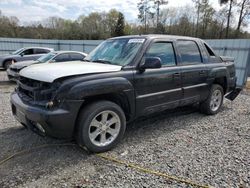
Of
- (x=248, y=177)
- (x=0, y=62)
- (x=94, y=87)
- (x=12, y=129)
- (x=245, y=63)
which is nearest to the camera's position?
(x=248, y=177)

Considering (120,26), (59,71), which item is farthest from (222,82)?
(120,26)

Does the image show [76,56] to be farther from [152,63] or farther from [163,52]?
[152,63]

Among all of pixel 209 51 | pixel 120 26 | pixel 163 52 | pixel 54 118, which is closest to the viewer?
pixel 54 118

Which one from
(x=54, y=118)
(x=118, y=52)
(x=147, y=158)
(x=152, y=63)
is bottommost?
(x=147, y=158)

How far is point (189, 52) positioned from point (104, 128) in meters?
2.56

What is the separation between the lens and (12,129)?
178 inches

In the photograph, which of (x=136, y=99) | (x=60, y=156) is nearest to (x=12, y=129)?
(x=60, y=156)

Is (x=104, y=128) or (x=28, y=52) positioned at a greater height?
(x=28, y=52)

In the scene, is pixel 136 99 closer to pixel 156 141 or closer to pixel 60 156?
pixel 156 141

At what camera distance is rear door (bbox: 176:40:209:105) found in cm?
465

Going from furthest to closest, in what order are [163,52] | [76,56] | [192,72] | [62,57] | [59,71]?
[76,56] → [62,57] → [192,72] → [163,52] → [59,71]

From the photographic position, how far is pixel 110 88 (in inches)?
136

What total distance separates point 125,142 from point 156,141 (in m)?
0.55

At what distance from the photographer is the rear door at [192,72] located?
465cm
